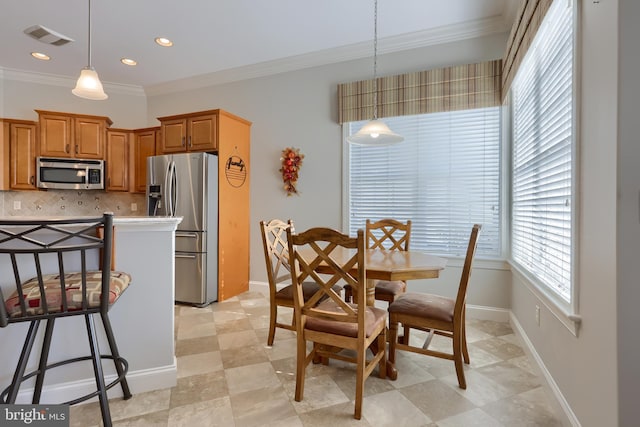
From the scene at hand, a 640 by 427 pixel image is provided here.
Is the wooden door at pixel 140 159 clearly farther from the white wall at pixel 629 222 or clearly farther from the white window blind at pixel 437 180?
the white wall at pixel 629 222

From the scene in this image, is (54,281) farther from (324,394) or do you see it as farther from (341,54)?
(341,54)

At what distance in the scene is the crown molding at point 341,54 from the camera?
2900 mm

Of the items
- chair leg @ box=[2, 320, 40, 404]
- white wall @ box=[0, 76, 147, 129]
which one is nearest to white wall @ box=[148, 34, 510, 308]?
white wall @ box=[0, 76, 147, 129]

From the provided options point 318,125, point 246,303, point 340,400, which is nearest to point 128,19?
point 318,125

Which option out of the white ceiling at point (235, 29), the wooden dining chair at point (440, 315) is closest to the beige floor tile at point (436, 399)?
the wooden dining chair at point (440, 315)

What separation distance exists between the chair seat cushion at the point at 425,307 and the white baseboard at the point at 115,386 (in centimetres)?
145

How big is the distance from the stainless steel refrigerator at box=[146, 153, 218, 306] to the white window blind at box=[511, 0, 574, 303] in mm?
3037

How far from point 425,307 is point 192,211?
8.61 ft

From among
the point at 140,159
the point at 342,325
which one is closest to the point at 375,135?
the point at 342,325

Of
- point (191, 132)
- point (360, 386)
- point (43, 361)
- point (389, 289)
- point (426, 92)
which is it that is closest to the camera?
point (43, 361)

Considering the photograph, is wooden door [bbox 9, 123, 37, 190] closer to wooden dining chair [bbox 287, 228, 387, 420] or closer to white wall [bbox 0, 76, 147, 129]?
white wall [bbox 0, 76, 147, 129]

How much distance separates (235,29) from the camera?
307cm

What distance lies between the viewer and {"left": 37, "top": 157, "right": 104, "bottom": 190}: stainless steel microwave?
12.8ft

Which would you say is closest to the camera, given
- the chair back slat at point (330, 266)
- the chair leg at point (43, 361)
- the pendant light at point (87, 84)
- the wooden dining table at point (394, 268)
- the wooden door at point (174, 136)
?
the chair leg at point (43, 361)
